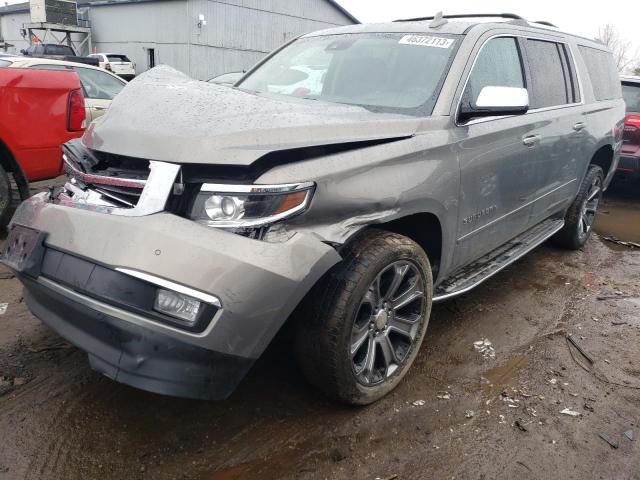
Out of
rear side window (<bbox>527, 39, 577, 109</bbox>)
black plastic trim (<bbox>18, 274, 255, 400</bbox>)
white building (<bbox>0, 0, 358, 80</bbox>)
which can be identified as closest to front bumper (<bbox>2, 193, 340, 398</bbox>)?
black plastic trim (<bbox>18, 274, 255, 400</bbox>)

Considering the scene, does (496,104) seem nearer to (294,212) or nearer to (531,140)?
(531,140)

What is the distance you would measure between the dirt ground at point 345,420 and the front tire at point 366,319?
0.18 m

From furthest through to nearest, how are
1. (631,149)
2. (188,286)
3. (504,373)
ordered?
(631,149) < (504,373) < (188,286)

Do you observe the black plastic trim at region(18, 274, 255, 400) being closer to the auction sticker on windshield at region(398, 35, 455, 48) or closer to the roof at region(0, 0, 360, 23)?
the auction sticker on windshield at region(398, 35, 455, 48)

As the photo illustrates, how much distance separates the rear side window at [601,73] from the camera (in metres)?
4.73

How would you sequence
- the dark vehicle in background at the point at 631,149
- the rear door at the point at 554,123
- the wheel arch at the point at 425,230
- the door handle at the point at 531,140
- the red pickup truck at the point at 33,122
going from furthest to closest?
the dark vehicle in background at the point at 631,149
the red pickup truck at the point at 33,122
the rear door at the point at 554,123
the door handle at the point at 531,140
the wheel arch at the point at 425,230

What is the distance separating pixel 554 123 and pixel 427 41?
4.28 feet

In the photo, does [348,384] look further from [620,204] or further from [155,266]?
[620,204]

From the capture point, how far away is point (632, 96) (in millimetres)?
→ 7848

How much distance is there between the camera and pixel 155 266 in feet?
6.10

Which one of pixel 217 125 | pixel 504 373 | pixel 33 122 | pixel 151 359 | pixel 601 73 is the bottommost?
pixel 504 373

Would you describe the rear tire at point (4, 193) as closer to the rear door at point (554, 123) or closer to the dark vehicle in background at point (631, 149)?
the rear door at point (554, 123)

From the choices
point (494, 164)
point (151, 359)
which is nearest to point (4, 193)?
point (151, 359)

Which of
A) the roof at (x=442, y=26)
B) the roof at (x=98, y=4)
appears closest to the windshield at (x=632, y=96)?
the roof at (x=442, y=26)
